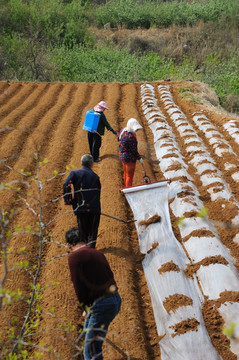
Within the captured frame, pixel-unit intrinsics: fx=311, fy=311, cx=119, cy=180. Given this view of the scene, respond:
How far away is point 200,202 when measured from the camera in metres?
5.31

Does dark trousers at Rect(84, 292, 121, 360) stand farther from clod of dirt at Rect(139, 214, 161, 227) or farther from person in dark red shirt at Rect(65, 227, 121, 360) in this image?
clod of dirt at Rect(139, 214, 161, 227)

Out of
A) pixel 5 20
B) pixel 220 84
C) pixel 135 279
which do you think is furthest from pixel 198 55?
pixel 135 279

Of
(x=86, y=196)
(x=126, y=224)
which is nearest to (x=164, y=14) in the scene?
(x=126, y=224)

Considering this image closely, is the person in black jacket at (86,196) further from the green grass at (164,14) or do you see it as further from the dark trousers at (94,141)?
the green grass at (164,14)

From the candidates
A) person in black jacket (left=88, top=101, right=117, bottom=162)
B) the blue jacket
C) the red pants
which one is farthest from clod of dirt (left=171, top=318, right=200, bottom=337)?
person in black jacket (left=88, top=101, right=117, bottom=162)

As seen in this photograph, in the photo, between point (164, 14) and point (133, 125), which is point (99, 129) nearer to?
point (133, 125)

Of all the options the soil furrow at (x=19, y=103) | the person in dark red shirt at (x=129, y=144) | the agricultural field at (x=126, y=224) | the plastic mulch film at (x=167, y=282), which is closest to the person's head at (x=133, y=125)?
the person in dark red shirt at (x=129, y=144)

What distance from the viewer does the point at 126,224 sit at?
16.6 feet

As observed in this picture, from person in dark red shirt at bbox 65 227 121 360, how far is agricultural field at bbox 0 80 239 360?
0.22 metres

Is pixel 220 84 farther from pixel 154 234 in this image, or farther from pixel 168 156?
pixel 154 234

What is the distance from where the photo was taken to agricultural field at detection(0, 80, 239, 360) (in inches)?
122

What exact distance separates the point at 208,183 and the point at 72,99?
24.7ft

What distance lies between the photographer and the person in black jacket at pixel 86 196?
151 inches

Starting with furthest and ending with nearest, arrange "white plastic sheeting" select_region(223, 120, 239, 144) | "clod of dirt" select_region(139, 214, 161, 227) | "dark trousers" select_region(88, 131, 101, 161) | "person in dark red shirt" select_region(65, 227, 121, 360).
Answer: "white plastic sheeting" select_region(223, 120, 239, 144), "dark trousers" select_region(88, 131, 101, 161), "clod of dirt" select_region(139, 214, 161, 227), "person in dark red shirt" select_region(65, 227, 121, 360)
